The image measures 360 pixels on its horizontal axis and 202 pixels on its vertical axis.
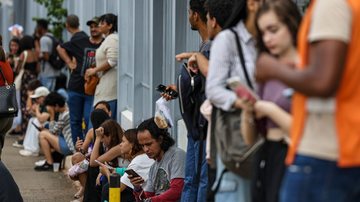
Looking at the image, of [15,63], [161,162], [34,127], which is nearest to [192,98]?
[161,162]

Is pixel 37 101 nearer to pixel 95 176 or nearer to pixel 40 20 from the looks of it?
pixel 40 20

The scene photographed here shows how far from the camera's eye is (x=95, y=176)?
36.8 feet

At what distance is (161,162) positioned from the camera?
9.36 meters

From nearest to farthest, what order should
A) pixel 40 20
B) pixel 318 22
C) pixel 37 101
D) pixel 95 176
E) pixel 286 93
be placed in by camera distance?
pixel 318 22 < pixel 286 93 < pixel 95 176 < pixel 37 101 < pixel 40 20

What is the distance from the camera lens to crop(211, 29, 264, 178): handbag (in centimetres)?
565

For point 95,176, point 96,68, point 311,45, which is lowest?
point 95,176

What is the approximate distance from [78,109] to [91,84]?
0.98 meters

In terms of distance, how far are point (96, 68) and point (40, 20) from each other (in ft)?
24.4

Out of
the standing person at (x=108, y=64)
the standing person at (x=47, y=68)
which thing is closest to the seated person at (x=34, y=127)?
the standing person at (x=47, y=68)

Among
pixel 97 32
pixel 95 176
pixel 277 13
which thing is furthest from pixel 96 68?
pixel 277 13

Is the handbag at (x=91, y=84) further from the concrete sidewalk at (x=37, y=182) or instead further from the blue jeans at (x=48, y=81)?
the blue jeans at (x=48, y=81)

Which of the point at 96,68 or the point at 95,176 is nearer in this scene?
the point at 95,176

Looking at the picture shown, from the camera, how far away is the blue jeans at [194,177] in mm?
7879

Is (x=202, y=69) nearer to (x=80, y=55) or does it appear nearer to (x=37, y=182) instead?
(x=37, y=182)
